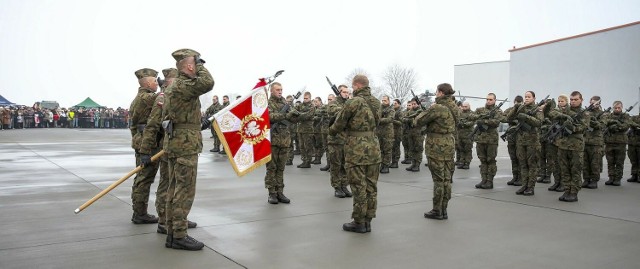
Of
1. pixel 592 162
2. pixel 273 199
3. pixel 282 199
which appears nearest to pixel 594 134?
pixel 592 162

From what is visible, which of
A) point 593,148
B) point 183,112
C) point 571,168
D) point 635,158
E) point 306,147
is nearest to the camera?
point 183,112

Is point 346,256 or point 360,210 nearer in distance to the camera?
point 346,256

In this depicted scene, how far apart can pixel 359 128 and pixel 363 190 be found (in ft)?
2.59

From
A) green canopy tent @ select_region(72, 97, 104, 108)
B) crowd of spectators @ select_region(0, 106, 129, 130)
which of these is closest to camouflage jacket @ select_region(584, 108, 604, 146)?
crowd of spectators @ select_region(0, 106, 129, 130)

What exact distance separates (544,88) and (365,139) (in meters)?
33.3

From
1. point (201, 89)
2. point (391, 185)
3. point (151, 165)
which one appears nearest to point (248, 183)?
point (391, 185)

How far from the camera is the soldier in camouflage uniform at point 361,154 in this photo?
593cm

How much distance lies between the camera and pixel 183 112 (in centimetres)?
513

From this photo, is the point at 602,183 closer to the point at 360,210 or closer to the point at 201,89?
the point at 360,210

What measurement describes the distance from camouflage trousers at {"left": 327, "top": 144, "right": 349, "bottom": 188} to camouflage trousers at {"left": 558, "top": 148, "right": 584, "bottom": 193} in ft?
12.9

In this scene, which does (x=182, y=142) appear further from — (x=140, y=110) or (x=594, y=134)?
(x=594, y=134)

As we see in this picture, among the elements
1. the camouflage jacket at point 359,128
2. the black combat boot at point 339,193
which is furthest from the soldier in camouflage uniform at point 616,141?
the camouflage jacket at point 359,128

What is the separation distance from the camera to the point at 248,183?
9984 mm

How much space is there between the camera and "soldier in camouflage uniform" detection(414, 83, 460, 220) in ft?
22.1
